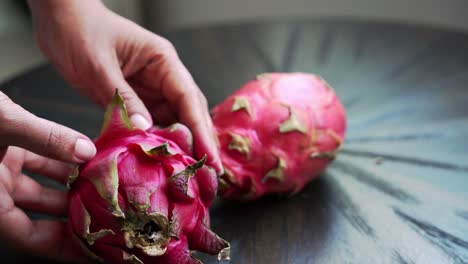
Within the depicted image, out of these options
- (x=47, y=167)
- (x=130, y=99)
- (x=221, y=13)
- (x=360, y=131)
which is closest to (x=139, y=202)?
(x=130, y=99)

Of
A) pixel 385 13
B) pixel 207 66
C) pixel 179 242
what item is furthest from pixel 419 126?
pixel 385 13

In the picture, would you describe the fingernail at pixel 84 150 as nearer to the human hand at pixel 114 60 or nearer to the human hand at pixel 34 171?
the human hand at pixel 34 171

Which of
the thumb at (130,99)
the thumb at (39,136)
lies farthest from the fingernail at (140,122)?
the thumb at (39,136)

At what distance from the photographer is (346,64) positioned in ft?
4.05

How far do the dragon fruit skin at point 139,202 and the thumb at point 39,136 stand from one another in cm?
2

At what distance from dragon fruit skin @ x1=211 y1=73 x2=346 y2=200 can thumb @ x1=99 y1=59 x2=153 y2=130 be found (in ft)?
0.35

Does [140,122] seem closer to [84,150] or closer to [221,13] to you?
[84,150]

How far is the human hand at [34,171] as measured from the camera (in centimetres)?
58

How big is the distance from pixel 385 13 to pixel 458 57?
2.09ft

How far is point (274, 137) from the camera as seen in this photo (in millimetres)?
751

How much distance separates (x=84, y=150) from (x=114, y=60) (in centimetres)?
24

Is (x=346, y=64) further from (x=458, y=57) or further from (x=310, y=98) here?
(x=310, y=98)

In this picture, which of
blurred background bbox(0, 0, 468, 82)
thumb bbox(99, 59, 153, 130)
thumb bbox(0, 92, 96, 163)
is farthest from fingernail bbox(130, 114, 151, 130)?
blurred background bbox(0, 0, 468, 82)

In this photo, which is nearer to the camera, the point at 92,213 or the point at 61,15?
the point at 92,213
